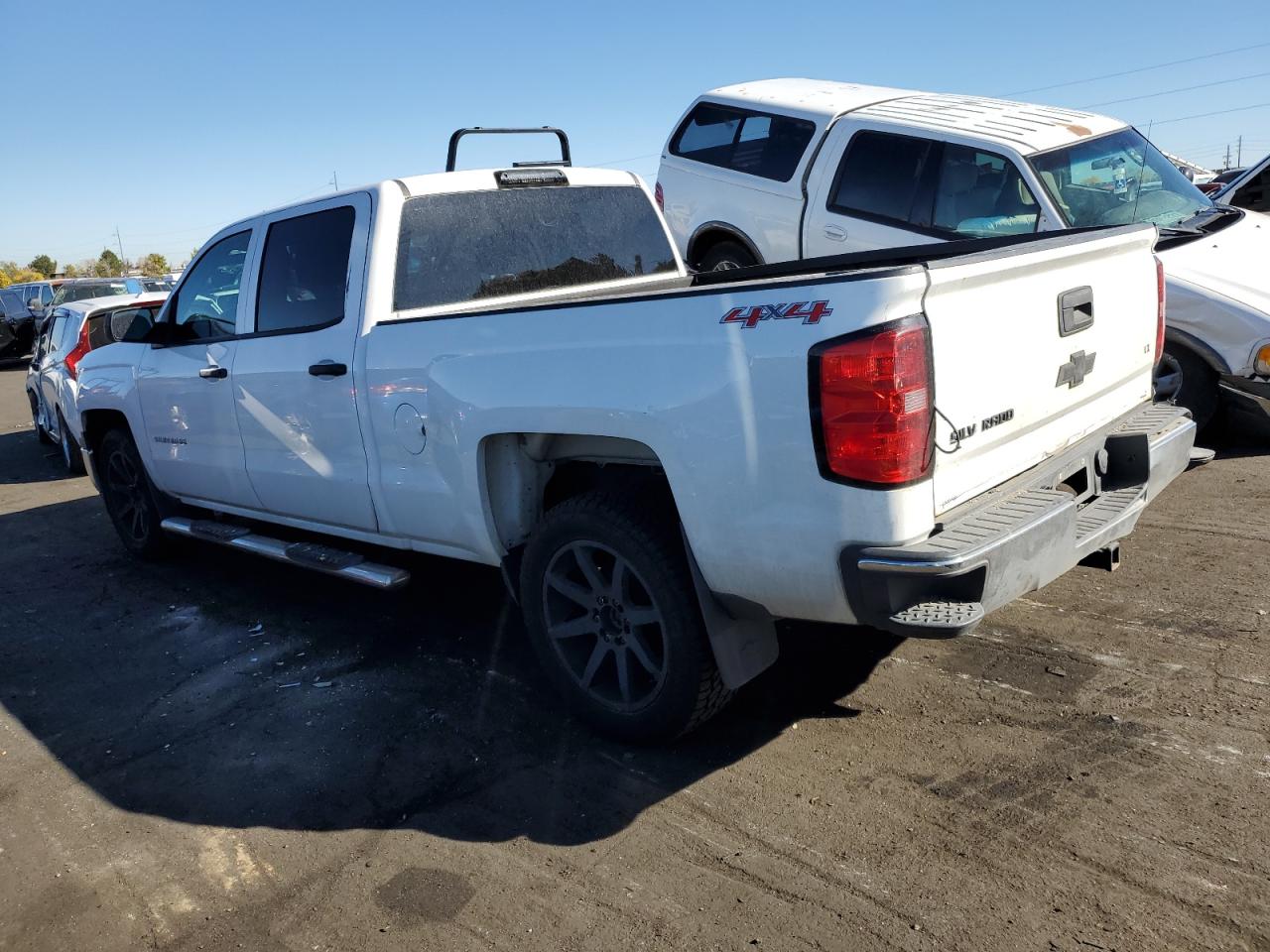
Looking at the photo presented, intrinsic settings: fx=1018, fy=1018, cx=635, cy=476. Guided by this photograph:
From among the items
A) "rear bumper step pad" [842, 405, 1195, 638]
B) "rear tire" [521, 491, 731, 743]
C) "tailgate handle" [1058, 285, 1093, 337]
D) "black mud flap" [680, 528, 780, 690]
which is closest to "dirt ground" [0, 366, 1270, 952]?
"rear tire" [521, 491, 731, 743]

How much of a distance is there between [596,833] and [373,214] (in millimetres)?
2767

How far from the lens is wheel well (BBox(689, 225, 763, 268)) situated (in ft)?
29.1

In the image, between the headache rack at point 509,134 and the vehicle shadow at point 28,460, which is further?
the vehicle shadow at point 28,460

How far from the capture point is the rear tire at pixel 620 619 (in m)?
3.38

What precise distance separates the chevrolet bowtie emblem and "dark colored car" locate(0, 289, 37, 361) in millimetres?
23666

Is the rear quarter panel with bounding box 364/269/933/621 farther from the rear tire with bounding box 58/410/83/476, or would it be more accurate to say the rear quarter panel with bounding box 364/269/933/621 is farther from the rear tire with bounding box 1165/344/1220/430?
the rear tire with bounding box 58/410/83/476

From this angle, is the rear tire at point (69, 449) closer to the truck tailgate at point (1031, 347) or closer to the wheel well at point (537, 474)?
the wheel well at point (537, 474)

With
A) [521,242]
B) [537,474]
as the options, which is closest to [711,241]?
[521,242]

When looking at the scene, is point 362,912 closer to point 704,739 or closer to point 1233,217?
point 704,739

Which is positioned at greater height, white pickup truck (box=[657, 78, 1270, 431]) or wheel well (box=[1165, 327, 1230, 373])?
white pickup truck (box=[657, 78, 1270, 431])

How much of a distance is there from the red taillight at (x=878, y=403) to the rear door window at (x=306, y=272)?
254cm

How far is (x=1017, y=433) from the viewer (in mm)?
3277

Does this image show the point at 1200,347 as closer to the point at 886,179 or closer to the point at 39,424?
the point at 886,179

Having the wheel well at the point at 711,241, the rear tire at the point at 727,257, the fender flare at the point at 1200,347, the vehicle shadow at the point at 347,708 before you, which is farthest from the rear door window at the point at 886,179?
the vehicle shadow at the point at 347,708
